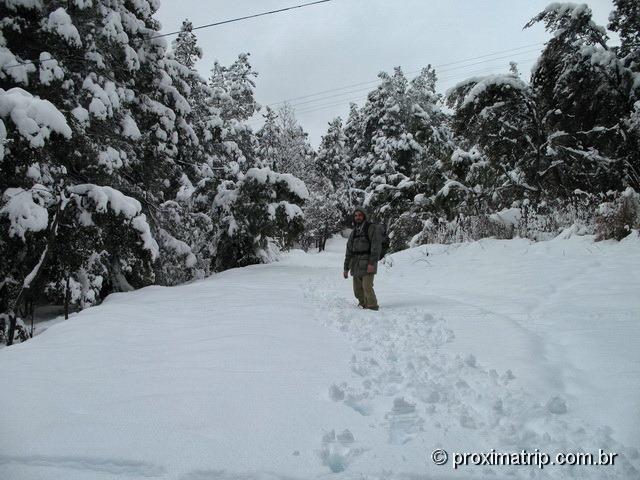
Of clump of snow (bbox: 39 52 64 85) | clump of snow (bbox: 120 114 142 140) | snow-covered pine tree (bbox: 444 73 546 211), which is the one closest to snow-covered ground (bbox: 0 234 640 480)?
clump of snow (bbox: 39 52 64 85)

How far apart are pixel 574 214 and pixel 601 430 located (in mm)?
8716

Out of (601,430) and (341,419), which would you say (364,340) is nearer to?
(341,419)

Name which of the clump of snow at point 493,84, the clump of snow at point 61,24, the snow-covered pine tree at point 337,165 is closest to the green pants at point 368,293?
the clump of snow at point 493,84

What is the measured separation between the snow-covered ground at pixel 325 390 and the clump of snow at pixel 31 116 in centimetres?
263

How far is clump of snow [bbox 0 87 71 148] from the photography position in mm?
5355

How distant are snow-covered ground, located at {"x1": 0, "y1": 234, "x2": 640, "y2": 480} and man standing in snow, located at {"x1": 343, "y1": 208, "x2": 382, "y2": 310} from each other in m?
0.78

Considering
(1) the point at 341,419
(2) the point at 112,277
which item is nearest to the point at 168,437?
(1) the point at 341,419

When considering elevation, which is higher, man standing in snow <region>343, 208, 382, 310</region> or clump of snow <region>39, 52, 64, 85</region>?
clump of snow <region>39, 52, 64, 85</region>

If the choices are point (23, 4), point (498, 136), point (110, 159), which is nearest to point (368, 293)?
point (110, 159)

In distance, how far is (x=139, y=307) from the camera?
612 centimetres

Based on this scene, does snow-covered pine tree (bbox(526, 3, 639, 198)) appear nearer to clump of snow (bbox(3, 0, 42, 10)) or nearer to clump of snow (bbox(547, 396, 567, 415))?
clump of snow (bbox(547, 396, 567, 415))

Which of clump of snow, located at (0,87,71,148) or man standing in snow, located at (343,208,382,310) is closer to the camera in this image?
clump of snow, located at (0,87,71,148)

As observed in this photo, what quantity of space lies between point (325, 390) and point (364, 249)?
407 centimetres

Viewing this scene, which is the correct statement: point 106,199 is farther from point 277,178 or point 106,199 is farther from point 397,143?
point 397,143
